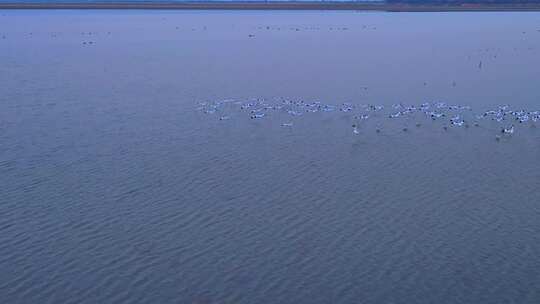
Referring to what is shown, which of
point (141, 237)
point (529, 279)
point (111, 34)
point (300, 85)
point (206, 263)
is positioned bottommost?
point (529, 279)

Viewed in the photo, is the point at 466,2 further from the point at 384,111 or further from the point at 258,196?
the point at 258,196

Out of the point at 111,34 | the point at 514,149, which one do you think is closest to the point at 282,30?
the point at 111,34

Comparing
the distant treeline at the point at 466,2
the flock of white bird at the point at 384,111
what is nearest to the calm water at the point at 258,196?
the flock of white bird at the point at 384,111

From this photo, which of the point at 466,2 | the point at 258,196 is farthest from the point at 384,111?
the point at 466,2

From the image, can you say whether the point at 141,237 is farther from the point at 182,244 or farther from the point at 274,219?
the point at 274,219

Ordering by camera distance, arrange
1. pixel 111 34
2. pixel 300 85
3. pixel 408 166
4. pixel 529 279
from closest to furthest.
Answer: pixel 529 279 < pixel 408 166 < pixel 300 85 < pixel 111 34

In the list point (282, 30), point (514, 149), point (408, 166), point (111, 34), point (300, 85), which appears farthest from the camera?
point (282, 30)

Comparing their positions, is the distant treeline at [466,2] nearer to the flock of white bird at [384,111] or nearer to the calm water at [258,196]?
the calm water at [258,196]
